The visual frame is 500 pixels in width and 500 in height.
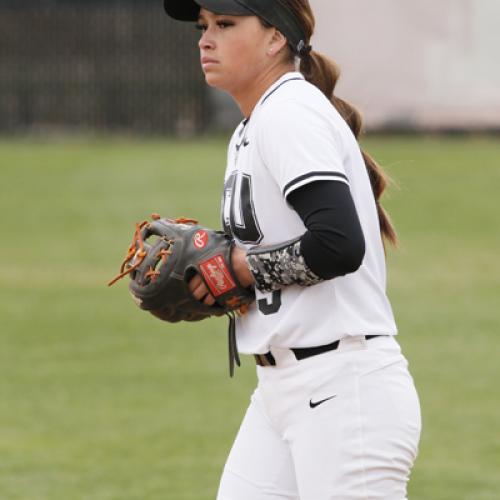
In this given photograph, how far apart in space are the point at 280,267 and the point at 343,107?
58 cm

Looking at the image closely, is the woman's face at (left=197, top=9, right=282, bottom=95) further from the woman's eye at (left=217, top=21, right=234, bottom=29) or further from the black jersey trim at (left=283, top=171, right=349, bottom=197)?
the black jersey trim at (left=283, top=171, right=349, bottom=197)

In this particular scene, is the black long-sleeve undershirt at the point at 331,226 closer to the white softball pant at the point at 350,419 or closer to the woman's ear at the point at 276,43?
the white softball pant at the point at 350,419

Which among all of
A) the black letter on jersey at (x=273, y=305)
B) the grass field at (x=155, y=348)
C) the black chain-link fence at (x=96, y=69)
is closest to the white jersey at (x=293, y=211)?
the black letter on jersey at (x=273, y=305)

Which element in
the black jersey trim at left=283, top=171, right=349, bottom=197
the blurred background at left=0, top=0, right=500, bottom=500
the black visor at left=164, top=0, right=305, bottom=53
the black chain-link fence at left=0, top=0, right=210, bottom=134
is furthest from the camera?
the black chain-link fence at left=0, top=0, right=210, bottom=134

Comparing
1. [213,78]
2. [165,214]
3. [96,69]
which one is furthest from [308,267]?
[96,69]

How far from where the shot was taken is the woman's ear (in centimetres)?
305

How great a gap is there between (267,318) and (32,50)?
22.5 metres

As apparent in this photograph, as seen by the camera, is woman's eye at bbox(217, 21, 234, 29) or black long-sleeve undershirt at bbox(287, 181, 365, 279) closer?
black long-sleeve undershirt at bbox(287, 181, 365, 279)

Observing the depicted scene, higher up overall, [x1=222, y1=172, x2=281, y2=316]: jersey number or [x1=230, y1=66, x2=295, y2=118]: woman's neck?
[x1=230, y1=66, x2=295, y2=118]: woman's neck

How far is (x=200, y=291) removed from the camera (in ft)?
10.4

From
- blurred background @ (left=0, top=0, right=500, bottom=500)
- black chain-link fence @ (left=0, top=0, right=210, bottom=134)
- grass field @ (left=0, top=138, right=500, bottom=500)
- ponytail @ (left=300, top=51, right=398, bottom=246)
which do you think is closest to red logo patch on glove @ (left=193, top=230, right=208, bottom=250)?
ponytail @ (left=300, top=51, right=398, bottom=246)

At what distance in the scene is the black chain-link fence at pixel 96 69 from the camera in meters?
24.0

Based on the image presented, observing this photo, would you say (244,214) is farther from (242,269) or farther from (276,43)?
(276,43)

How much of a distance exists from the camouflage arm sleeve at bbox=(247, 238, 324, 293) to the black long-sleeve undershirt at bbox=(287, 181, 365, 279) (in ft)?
0.16
